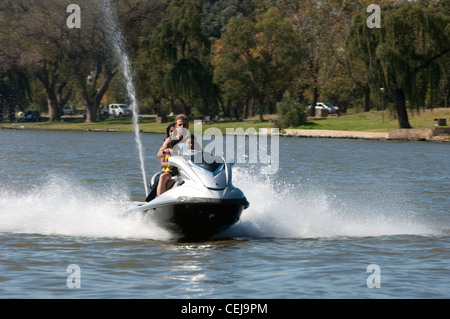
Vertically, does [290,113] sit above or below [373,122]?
above

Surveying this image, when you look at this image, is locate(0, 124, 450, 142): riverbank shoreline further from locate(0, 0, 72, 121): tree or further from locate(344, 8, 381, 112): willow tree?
locate(0, 0, 72, 121): tree

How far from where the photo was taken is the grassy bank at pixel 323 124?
192 ft

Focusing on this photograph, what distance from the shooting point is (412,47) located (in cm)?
5162

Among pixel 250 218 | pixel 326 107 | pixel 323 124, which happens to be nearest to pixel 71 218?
pixel 250 218

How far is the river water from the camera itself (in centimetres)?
966

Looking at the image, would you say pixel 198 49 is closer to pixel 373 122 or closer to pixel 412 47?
pixel 373 122

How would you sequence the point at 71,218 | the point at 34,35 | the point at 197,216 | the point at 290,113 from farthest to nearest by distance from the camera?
the point at 34,35, the point at 290,113, the point at 71,218, the point at 197,216

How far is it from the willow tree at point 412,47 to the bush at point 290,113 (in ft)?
36.2

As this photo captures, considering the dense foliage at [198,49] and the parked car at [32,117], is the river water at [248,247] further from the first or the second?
the parked car at [32,117]

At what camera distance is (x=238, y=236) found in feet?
43.8

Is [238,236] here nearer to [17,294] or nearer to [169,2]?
[17,294]

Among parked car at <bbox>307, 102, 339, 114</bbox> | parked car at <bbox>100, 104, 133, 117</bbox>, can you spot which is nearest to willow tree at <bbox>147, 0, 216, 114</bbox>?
parked car at <bbox>307, 102, 339, 114</bbox>

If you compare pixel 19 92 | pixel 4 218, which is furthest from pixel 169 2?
pixel 4 218

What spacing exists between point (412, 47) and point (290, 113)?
517 inches
